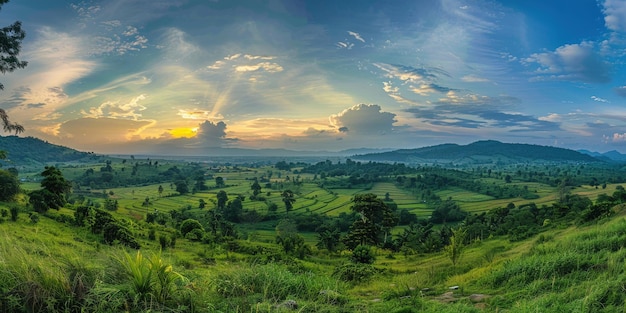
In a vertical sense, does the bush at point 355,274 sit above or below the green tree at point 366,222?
above

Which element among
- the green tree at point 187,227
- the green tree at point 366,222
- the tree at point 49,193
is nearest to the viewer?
the tree at point 49,193

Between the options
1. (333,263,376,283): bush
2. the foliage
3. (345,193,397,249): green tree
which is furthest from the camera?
(345,193,397,249): green tree

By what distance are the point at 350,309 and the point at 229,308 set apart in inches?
82.4

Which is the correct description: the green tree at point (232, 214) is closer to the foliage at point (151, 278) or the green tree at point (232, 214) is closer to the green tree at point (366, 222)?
the green tree at point (366, 222)

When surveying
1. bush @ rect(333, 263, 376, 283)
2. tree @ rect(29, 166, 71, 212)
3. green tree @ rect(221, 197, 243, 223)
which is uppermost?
tree @ rect(29, 166, 71, 212)

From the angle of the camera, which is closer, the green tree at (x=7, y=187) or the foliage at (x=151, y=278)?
the foliage at (x=151, y=278)

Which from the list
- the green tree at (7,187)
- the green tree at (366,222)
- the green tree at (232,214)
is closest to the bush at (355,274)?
the green tree at (366,222)

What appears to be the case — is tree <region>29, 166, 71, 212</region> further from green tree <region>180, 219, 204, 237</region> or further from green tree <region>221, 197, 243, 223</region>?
green tree <region>221, 197, 243, 223</region>

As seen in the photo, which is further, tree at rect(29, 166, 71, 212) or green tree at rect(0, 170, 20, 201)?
green tree at rect(0, 170, 20, 201)

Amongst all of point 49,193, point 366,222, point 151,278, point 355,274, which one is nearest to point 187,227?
point 49,193

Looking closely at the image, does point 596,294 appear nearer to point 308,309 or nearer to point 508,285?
point 508,285

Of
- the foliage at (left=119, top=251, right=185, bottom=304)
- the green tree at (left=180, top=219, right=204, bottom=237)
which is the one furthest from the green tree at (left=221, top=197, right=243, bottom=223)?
the foliage at (left=119, top=251, right=185, bottom=304)

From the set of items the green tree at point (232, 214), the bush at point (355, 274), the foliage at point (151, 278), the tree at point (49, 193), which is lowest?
the green tree at point (232, 214)

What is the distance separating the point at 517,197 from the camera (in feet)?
338
